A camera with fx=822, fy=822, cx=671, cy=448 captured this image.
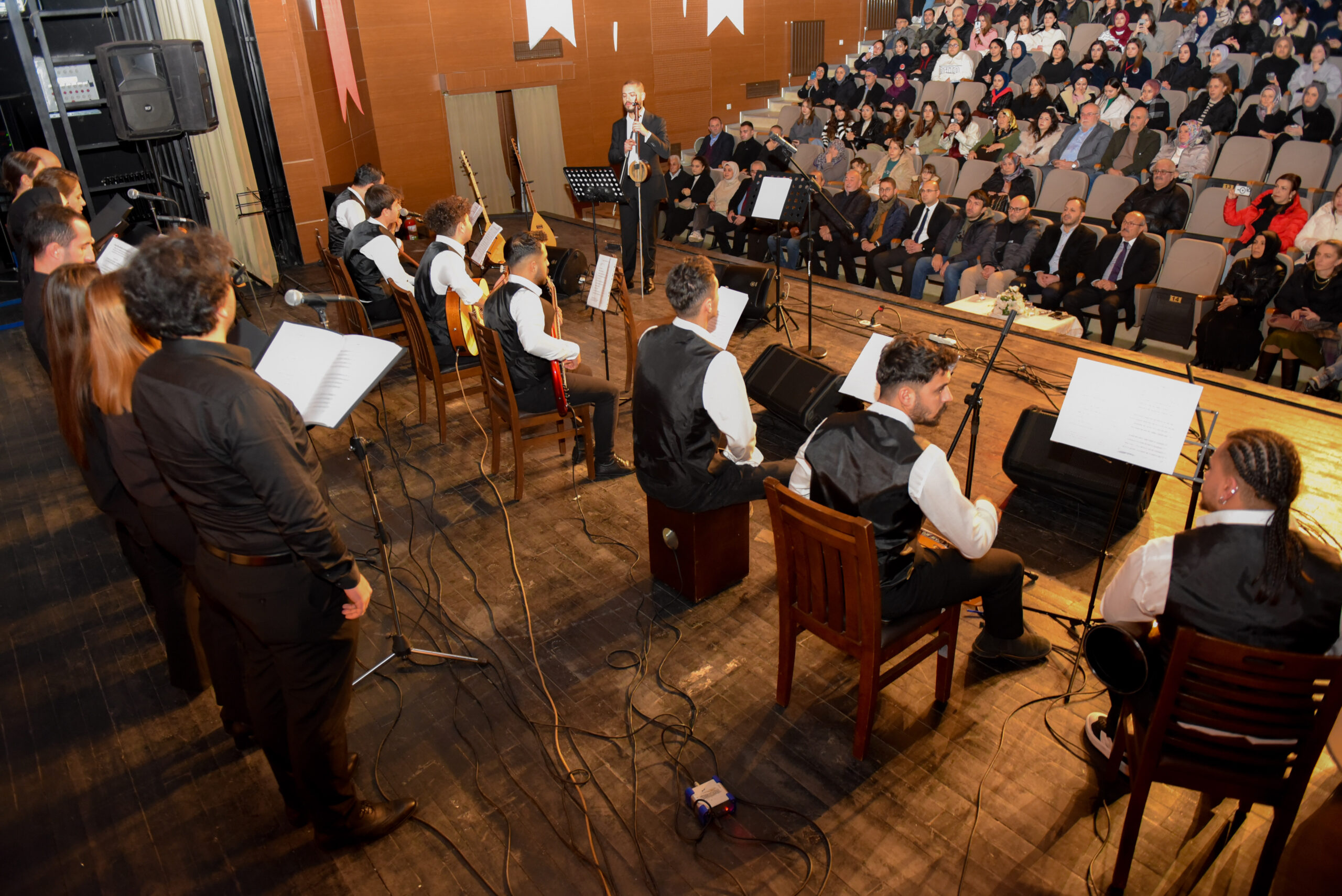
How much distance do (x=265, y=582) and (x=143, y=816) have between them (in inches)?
44.4

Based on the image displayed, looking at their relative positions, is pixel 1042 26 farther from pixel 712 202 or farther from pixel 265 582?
pixel 265 582

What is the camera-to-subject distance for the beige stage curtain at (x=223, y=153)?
7613 millimetres

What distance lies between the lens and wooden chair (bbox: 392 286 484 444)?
4402 mm

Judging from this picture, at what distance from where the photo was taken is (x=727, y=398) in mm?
2934

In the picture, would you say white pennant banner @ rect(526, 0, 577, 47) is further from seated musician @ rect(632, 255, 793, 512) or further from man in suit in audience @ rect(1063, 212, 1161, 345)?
seated musician @ rect(632, 255, 793, 512)

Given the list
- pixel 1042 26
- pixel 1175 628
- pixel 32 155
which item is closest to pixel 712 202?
pixel 1042 26

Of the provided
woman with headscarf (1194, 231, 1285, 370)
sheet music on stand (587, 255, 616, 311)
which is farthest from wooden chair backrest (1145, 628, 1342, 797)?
woman with headscarf (1194, 231, 1285, 370)

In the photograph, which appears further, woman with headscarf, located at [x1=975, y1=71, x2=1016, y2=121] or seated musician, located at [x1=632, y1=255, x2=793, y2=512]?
woman with headscarf, located at [x1=975, y1=71, x2=1016, y2=121]

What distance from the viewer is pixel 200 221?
8.51 m

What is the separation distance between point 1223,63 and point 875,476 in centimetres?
837

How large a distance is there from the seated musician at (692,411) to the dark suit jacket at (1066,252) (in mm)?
4195

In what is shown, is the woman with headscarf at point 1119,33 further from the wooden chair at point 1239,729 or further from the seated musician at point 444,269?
the wooden chair at point 1239,729

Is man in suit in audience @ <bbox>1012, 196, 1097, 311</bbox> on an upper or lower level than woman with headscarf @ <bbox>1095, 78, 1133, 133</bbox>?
lower

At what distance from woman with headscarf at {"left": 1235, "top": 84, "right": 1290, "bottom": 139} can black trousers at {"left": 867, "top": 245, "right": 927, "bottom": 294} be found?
110 inches
